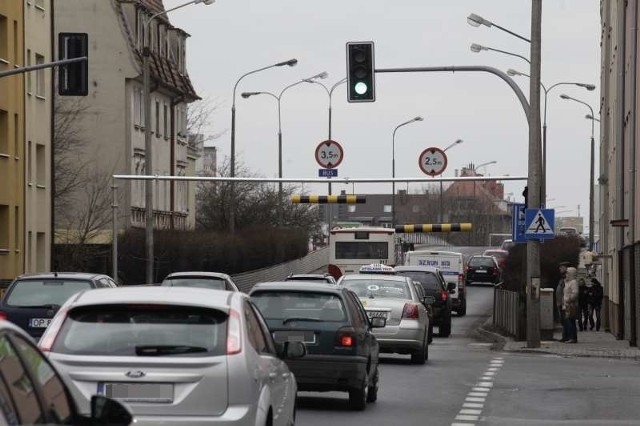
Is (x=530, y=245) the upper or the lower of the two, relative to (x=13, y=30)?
lower

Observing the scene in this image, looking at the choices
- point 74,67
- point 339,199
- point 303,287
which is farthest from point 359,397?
point 339,199

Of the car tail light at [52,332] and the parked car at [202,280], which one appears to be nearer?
the car tail light at [52,332]

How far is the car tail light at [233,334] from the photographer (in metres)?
10.0

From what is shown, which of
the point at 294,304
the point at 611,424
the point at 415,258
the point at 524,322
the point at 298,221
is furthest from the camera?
the point at 298,221

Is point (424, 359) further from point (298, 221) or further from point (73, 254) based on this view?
point (298, 221)

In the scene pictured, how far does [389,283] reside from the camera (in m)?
27.1

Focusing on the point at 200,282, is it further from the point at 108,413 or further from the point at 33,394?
the point at 33,394

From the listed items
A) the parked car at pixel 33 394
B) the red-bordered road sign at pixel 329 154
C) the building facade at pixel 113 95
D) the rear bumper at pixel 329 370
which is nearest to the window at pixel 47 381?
the parked car at pixel 33 394

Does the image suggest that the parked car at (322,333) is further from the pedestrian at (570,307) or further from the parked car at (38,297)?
the pedestrian at (570,307)

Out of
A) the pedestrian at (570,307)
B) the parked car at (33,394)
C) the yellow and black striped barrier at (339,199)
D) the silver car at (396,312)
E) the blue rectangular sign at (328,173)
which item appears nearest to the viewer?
the parked car at (33,394)

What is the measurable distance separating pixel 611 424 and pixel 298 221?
75.0 metres

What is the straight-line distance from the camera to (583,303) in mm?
44438

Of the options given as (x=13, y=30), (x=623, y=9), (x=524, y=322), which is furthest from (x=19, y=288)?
(x=13, y=30)

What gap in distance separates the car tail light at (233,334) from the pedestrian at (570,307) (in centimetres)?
2508
